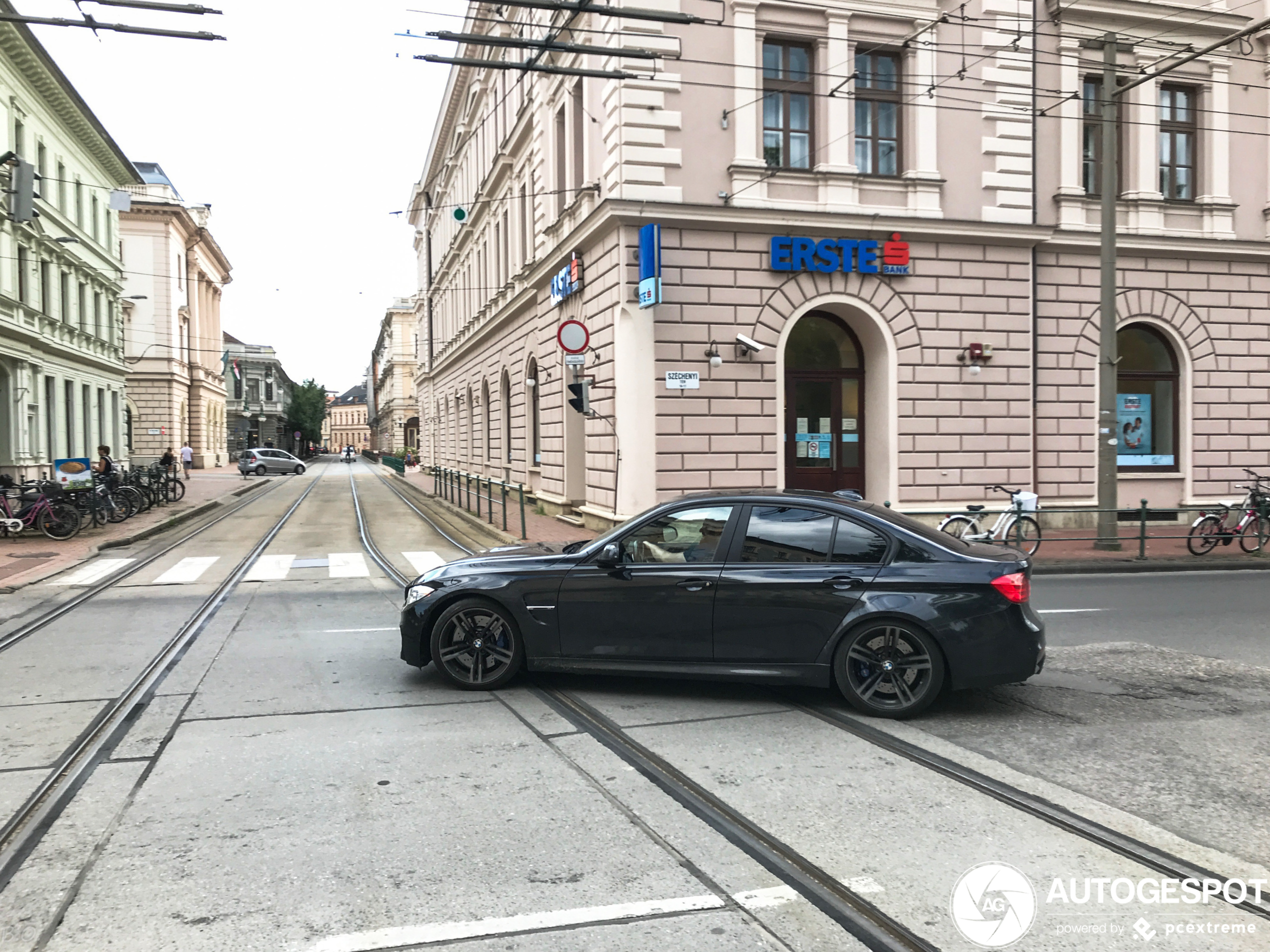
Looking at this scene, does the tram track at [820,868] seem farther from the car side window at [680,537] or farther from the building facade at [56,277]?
the building facade at [56,277]

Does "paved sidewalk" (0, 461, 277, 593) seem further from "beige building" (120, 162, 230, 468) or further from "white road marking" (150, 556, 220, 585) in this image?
"beige building" (120, 162, 230, 468)

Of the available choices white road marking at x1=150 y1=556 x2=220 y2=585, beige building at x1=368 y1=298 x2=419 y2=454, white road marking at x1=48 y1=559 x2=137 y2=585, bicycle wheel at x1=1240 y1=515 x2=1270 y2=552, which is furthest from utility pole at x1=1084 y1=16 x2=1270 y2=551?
beige building at x1=368 y1=298 x2=419 y2=454

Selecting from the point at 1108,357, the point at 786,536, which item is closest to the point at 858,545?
the point at 786,536

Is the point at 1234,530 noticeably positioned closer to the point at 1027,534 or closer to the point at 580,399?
the point at 1027,534

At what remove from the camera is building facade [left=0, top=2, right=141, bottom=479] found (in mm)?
26453

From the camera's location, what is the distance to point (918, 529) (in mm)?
6504

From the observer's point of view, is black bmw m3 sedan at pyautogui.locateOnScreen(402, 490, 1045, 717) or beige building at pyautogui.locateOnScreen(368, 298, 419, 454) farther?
beige building at pyautogui.locateOnScreen(368, 298, 419, 454)

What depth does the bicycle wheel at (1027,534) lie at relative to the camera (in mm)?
15599

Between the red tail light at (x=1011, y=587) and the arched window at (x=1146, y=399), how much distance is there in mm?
15548

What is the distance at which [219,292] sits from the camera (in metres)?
75.6

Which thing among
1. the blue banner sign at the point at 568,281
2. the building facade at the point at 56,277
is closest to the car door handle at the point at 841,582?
the blue banner sign at the point at 568,281

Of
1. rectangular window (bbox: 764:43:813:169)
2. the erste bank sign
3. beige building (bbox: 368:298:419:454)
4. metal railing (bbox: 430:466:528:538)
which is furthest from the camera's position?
beige building (bbox: 368:298:419:454)

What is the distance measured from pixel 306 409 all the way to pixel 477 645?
372 ft

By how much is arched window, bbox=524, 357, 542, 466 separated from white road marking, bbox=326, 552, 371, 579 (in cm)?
863
